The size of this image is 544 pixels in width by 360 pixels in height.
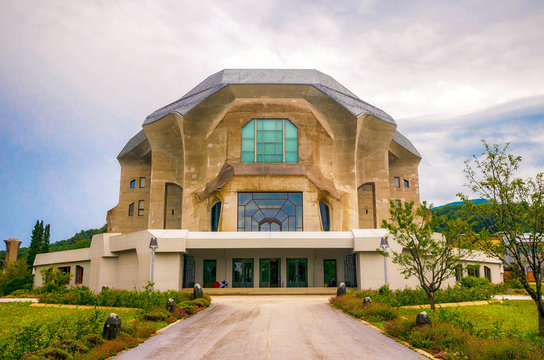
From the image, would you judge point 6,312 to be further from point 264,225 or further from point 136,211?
point 136,211

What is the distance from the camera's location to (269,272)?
34.4m

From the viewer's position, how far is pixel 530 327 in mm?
15031

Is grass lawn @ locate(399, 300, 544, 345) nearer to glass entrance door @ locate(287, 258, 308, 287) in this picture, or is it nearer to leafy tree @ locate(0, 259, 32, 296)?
glass entrance door @ locate(287, 258, 308, 287)

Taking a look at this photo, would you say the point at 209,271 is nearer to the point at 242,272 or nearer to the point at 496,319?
the point at 242,272

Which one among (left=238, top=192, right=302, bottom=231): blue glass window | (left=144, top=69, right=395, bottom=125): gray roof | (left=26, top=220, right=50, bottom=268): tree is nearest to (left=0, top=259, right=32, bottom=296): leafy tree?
(left=26, top=220, right=50, bottom=268): tree

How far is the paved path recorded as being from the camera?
10.7 metres

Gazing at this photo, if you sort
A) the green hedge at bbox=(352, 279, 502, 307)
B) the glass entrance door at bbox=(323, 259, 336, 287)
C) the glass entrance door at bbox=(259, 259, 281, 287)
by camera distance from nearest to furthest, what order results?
the green hedge at bbox=(352, 279, 502, 307), the glass entrance door at bbox=(259, 259, 281, 287), the glass entrance door at bbox=(323, 259, 336, 287)

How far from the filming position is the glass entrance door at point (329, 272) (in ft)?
113

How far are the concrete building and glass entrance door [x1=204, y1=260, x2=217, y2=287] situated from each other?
0.08 meters

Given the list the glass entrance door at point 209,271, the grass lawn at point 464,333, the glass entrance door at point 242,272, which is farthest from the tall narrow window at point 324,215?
the grass lawn at point 464,333

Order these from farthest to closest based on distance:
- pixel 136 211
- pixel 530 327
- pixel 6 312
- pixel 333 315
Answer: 1. pixel 136 211
2. pixel 6 312
3. pixel 333 315
4. pixel 530 327

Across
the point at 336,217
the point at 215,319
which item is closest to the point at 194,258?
the point at 336,217

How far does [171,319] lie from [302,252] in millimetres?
19325

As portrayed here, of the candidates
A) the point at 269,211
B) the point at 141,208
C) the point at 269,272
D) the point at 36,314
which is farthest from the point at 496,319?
the point at 141,208
